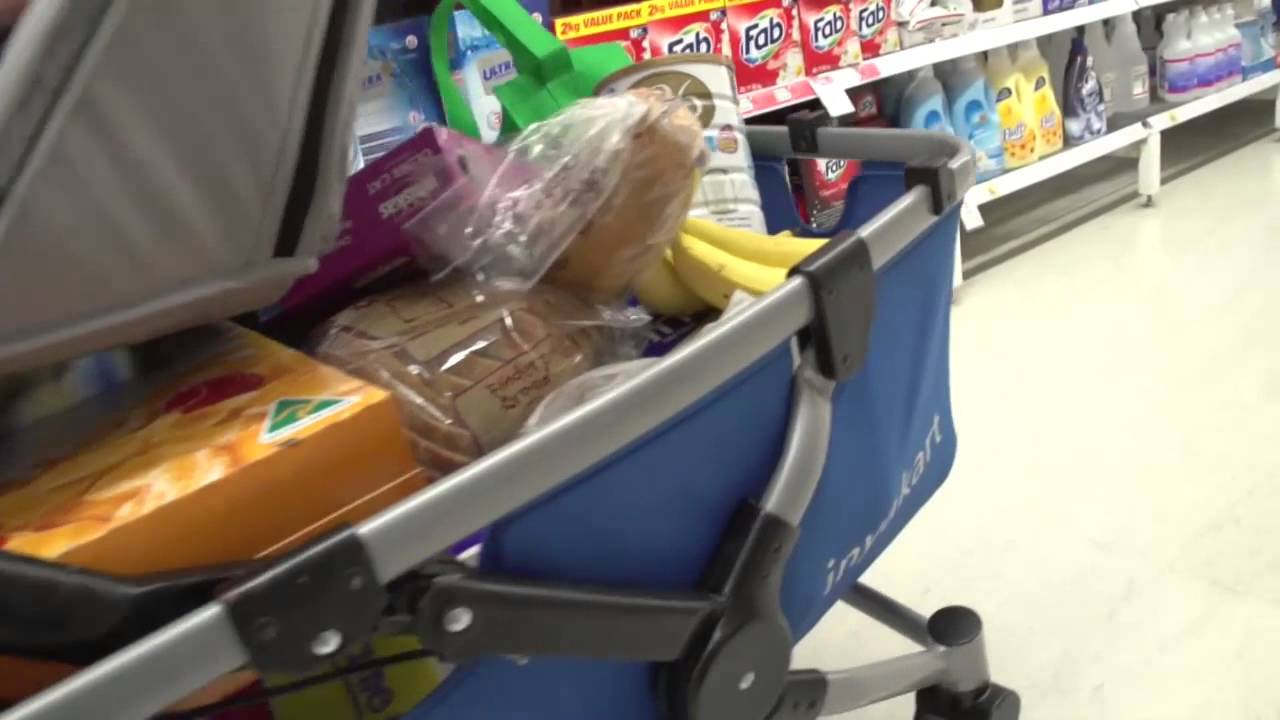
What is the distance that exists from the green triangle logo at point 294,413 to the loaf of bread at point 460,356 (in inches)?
3.6

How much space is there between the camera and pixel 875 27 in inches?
76.0

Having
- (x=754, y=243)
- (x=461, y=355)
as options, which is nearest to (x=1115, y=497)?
(x=754, y=243)

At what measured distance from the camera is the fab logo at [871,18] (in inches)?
74.5

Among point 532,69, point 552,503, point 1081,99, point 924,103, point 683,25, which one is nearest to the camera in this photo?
point 552,503

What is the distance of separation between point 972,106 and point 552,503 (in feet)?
6.18

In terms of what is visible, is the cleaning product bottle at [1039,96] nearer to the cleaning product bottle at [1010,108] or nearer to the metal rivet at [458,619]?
the cleaning product bottle at [1010,108]

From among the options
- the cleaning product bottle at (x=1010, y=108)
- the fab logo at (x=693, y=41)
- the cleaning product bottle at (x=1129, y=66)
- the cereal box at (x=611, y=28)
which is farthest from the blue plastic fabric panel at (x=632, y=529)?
the cleaning product bottle at (x=1129, y=66)

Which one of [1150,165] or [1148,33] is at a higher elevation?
[1148,33]

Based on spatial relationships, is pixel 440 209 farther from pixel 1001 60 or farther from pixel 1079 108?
pixel 1079 108

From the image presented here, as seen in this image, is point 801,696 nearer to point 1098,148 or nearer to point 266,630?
point 266,630

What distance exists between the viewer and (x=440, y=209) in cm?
76

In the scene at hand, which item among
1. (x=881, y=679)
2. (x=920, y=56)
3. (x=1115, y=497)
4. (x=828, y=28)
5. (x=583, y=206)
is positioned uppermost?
(x=583, y=206)

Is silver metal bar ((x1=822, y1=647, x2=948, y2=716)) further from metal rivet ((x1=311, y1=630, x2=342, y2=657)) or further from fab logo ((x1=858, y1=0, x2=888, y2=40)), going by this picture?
fab logo ((x1=858, y1=0, x2=888, y2=40))

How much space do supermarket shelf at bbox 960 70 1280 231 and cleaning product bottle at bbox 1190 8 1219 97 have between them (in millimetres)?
32
